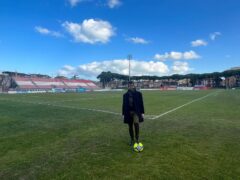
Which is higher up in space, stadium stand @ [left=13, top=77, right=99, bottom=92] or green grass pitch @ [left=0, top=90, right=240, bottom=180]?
stadium stand @ [left=13, top=77, right=99, bottom=92]

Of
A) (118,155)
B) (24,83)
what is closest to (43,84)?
(24,83)

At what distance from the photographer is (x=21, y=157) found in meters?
4.82

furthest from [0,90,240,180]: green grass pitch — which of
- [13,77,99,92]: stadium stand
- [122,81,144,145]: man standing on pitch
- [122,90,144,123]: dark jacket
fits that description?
[13,77,99,92]: stadium stand

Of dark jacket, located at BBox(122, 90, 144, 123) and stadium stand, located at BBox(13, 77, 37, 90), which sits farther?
stadium stand, located at BBox(13, 77, 37, 90)

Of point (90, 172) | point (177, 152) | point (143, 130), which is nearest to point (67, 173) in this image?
point (90, 172)

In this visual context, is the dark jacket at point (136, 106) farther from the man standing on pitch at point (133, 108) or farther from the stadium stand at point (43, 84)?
the stadium stand at point (43, 84)

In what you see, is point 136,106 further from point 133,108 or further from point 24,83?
point 24,83

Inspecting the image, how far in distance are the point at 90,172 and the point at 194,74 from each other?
118166 mm

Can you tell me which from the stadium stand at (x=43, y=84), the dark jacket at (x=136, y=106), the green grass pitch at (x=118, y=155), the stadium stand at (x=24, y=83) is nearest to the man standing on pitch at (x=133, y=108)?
the dark jacket at (x=136, y=106)

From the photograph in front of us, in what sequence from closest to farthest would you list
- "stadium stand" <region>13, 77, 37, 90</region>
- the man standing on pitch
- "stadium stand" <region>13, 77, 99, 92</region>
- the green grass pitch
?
the green grass pitch → the man standing on pitch → "stadium stand" <region>13, 77, 37, 90</region> → "stadium stand" <region>13, 77, 99, 92</region>

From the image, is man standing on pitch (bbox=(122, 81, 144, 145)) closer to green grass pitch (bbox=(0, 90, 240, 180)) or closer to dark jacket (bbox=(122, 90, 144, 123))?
dark jacket (bbox=(122, 90, 144, 123))

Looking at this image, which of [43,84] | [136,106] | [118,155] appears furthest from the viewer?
[43,84]

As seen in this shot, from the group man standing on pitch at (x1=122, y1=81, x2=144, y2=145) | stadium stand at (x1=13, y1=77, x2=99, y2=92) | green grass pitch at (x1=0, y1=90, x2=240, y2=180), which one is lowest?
green grass pitch at (x1=0, y1=90, x2=240, y2=180)

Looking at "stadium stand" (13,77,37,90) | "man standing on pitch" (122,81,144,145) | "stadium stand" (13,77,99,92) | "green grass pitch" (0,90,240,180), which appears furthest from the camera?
"stadium stand" (13,77,99,92)
